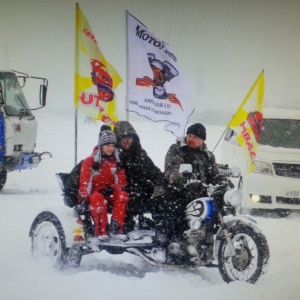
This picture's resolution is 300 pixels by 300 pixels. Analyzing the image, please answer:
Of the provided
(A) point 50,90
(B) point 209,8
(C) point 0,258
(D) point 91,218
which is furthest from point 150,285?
(B) point 209,8

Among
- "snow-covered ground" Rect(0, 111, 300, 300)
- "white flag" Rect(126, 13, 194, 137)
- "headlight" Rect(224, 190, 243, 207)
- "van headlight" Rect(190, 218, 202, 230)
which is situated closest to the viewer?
"headlight" Rect(224, 190, 243, 207)

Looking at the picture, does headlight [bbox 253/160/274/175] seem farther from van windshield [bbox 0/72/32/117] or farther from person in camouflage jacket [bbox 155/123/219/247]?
van windshield [bbox 0/72/32/117]

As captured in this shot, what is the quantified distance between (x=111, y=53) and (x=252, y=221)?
1.28 meters

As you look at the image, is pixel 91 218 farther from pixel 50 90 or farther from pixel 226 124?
pixel 226 124

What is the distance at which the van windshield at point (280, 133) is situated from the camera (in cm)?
314

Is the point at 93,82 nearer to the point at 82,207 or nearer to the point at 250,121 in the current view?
the point at 82,207

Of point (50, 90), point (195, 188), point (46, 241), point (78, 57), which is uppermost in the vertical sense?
point (78, 57)

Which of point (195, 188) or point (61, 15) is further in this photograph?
point (61, 15)

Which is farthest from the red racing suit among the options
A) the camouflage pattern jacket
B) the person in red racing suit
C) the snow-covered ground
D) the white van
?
the white van

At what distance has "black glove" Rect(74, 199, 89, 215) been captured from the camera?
8.40ft

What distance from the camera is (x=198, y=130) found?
→ 2711mm

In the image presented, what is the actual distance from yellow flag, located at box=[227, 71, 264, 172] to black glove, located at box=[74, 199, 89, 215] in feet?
3.53

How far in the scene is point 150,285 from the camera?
9.37 ft

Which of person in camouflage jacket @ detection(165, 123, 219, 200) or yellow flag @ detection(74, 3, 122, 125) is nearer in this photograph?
person in camouflage jacket @ detection(165, 123, 219, 200)
